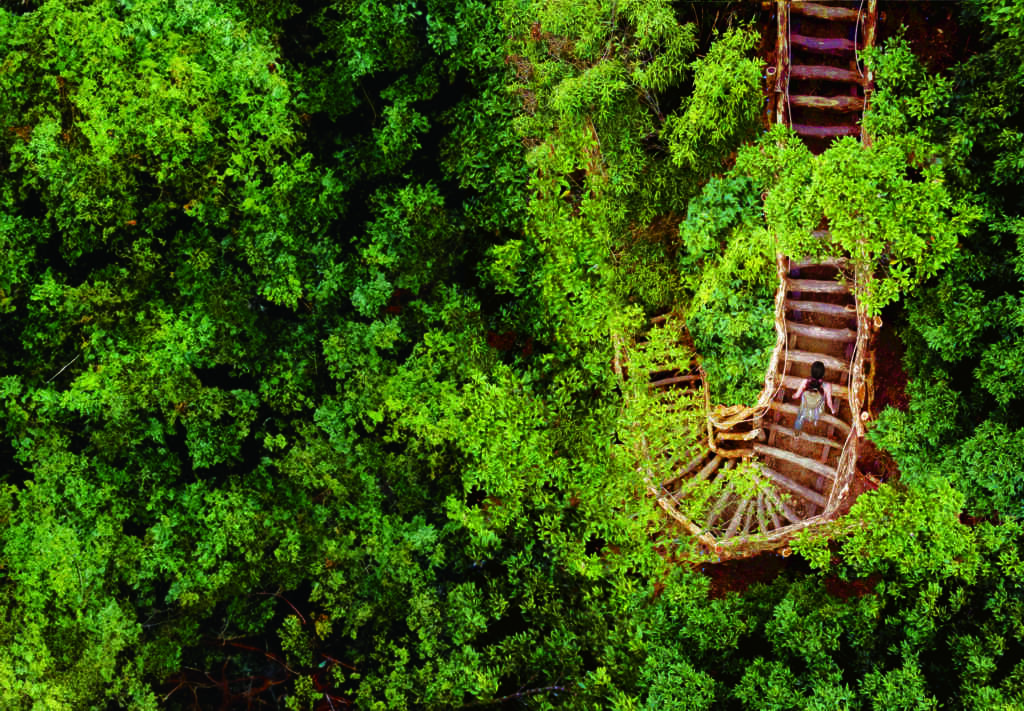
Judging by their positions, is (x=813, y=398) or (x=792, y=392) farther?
(x=792, y=392)

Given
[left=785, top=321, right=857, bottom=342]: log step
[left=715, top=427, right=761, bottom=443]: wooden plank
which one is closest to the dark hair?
[left=785, top=321, right=857, bottom=342]: log step

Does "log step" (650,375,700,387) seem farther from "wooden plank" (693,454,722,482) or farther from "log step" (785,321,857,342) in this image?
"log step" (785,321,857,342)

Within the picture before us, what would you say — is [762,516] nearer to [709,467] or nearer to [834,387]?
[709,467]

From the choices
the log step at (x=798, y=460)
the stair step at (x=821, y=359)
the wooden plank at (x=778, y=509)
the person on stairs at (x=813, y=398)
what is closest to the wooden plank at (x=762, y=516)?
the wooden plank at (x=778, y=509)

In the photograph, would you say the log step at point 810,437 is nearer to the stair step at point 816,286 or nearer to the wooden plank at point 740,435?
the wooden plank at point 740,435

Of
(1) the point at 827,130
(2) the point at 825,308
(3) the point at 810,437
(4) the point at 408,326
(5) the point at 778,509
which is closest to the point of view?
(4) the point at 408,326

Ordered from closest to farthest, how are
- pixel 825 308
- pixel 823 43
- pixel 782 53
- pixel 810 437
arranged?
1. pixel 782 53
2. pixel 823 43
3. pixel 825 308
4. pixel 810 437

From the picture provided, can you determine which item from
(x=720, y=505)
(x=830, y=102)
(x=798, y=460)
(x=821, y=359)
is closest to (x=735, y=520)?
(x=720, y=505)
